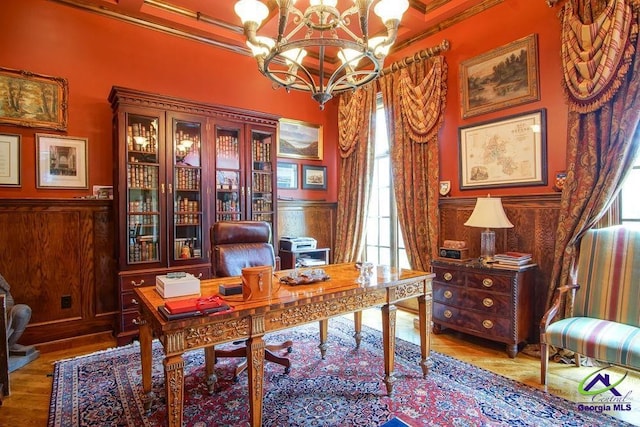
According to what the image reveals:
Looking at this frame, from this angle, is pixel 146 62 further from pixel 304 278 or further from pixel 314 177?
pixel 304 278

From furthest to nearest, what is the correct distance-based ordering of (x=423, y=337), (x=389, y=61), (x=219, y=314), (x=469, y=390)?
1. (x=389, y=61)
2. (x=423, y=337)
3. (x=469, y=390)
4. (x=219, y=314)

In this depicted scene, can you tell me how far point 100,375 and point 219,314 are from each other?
1704 millimetres

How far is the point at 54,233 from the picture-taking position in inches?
126

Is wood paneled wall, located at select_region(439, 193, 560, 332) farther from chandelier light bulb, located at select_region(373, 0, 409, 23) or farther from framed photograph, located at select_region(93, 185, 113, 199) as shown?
framed photograph, located at select_region(93, 185, 113, 199)

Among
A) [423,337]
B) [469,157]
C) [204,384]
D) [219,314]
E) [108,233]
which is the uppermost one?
[469,157]

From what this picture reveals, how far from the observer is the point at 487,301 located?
2939mm

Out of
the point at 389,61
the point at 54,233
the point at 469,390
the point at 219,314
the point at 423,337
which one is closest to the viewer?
the point at 219,314

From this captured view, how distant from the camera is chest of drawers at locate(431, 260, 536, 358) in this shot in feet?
9.20

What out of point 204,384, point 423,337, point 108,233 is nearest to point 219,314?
point 204,384

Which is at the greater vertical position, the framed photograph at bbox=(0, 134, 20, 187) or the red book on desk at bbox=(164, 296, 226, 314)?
the framed photograph at bbox=(0, 134, 20, 187)

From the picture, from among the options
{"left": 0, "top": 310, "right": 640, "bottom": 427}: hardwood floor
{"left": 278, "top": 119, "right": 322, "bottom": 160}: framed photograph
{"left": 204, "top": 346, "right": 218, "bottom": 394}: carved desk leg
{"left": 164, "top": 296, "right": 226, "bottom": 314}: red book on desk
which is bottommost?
{"left": 0, "top": 310, "right": 640, "bottom": 427}: hardwood floor

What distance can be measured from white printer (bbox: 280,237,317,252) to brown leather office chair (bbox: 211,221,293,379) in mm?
1483

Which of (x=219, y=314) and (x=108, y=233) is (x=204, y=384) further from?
(x=108, y=233)

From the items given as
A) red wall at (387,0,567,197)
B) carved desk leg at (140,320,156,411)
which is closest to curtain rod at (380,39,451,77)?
red wall at (387,0,567,197)
